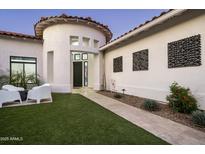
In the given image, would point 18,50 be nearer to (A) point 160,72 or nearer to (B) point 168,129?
(A) point 160,72

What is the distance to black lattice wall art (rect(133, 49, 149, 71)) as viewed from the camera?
7504 mm

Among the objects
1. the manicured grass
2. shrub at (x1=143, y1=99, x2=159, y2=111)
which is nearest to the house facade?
shrub at (x1=143, y1=99, x2=159, y2=111)

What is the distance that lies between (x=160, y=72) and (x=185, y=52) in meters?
1.47

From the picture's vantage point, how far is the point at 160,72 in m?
6.57

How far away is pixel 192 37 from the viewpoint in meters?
5.11

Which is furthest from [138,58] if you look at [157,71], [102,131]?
[102,131]

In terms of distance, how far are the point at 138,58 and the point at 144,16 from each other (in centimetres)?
249

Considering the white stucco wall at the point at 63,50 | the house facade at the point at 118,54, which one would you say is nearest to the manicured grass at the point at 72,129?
the house facade at the point at 118,54

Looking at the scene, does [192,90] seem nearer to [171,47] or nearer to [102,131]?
[171,47]

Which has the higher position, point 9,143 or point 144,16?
point 144,16

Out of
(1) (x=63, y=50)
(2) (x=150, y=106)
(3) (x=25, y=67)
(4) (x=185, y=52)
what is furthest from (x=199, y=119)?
(3) (x=25, y=67)

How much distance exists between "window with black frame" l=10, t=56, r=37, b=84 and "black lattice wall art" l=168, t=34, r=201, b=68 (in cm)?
916

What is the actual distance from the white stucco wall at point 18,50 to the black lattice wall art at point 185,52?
9538 millimetres

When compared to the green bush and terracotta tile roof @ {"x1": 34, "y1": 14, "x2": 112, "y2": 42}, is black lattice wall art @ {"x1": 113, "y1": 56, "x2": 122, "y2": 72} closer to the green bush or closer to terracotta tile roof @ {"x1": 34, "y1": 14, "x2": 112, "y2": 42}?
terracotta tile roof @ {"x1": 34, "y1": 14, "x2": 112, "y2": 42}
